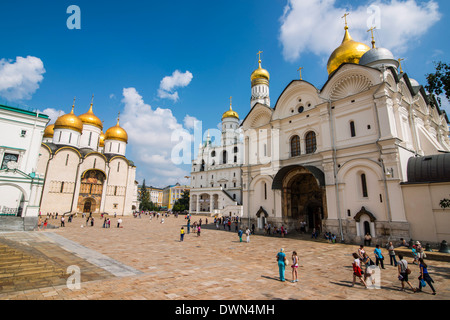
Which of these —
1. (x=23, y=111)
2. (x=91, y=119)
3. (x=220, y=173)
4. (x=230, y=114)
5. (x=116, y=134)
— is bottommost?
(x=220, y=173)

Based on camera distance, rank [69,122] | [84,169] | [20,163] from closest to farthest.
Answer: [20,163]
[84,169]
[69,122]

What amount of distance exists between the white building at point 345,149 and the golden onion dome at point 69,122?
102 feet

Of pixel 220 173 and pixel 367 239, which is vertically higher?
pixel 220 173

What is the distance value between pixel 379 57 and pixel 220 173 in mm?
37662

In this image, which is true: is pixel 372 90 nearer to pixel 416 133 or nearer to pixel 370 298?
pixel 416 133

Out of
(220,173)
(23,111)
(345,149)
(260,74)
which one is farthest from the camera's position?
(220,173)

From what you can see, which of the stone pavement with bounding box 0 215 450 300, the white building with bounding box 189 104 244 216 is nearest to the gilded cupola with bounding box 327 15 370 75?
the stone pavement with bounding box 0 215 450 300

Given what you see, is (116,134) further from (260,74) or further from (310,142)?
(310,142)

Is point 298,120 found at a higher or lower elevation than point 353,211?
higher

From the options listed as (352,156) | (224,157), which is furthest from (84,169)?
(352,156)

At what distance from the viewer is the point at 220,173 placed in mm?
52062
